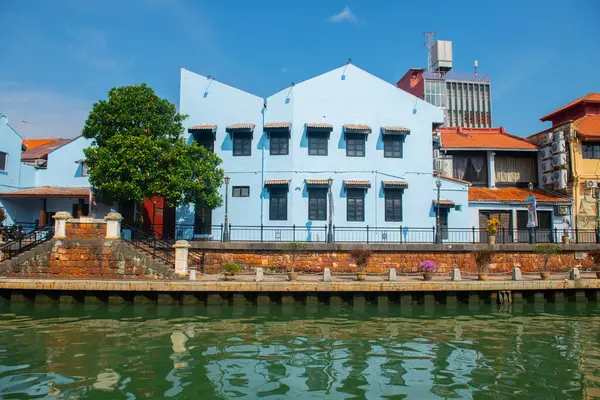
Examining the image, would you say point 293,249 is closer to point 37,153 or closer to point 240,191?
point 240,191

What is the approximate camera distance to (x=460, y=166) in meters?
29.1

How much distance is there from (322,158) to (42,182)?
19202 millimetres

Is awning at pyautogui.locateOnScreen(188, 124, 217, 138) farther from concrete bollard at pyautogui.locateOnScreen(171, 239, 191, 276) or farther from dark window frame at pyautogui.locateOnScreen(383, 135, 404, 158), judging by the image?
dark window frame at pyautogui.locateOnScreen(383, 135, 404, 158)

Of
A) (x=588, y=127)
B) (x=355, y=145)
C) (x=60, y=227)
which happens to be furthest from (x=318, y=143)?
(x=588, y=127)

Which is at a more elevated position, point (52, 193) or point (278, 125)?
point (278, 125)

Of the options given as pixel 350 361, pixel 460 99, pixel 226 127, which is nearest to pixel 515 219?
pixel 226 127

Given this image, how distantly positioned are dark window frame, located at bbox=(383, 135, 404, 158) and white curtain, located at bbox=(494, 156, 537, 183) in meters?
8.55

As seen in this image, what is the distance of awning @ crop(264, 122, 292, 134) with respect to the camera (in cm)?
2394

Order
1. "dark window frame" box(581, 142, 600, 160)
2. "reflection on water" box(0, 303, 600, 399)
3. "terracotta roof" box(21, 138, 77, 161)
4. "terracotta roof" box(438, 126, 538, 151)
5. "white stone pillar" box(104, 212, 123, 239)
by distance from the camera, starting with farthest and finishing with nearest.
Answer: "terracotta roof" box(21, 138, 77, 161) → "terracotta roof" box(438, 126, 538, 151) → "dark window frame" box(581, 142, 600, 160) → "white stone pillar" box(104, 212, 123, 239) → "reflection on water" box(0, 303, 600, 399)

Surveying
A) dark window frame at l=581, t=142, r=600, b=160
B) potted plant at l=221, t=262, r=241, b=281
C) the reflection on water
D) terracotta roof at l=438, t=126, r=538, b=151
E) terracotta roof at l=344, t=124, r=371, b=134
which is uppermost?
terracotta roof at l=438, t=126, r=538, b=151

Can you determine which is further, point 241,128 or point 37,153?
point 37,153

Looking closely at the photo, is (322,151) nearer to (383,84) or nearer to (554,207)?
(383,84)

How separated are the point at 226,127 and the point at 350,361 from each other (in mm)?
17681

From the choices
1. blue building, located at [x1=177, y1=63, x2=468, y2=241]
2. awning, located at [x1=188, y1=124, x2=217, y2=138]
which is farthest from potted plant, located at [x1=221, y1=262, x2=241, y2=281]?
awning, located at [x1=188, y1=124, x2=217, y2=138]
